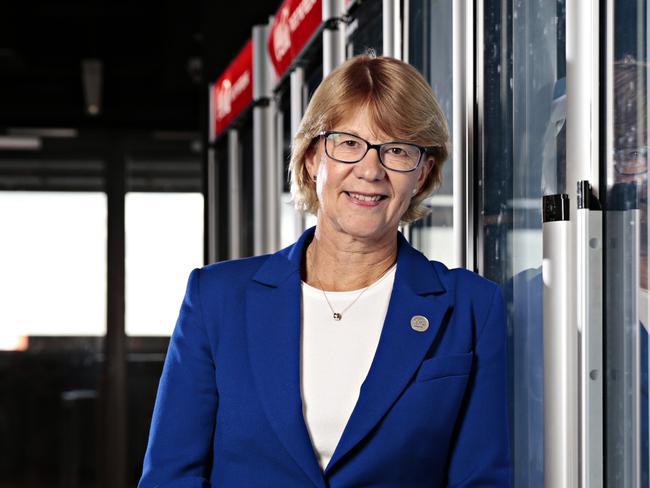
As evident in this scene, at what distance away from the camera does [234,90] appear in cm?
579

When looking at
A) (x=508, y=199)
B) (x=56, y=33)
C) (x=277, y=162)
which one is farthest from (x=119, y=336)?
(x=508, y=199)

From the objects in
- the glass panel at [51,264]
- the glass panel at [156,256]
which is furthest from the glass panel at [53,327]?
the glass panel at [156,256]

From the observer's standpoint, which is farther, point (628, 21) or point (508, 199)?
point (508, 199)

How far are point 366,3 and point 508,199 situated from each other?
1224 mm

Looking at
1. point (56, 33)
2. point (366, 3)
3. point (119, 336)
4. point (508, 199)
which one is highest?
point (56, 33)

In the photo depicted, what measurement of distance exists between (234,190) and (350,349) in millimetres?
4560

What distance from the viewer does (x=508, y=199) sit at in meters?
2.25

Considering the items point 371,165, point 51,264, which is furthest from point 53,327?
point 371,165

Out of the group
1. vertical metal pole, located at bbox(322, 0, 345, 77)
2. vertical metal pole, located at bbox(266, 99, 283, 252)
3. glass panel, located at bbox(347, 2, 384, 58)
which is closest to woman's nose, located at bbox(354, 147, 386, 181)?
glass panel, located at bbox(347, 2, 384, 58)

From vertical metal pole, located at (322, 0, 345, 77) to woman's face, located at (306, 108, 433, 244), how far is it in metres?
1.73

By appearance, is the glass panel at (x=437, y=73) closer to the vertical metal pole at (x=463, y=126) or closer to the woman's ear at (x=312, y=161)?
the vertical metal pole at (x=463, y=126)

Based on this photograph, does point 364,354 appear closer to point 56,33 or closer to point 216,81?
point 216,81

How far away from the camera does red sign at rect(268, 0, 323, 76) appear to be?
3760mm

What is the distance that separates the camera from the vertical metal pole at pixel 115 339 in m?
9.88
